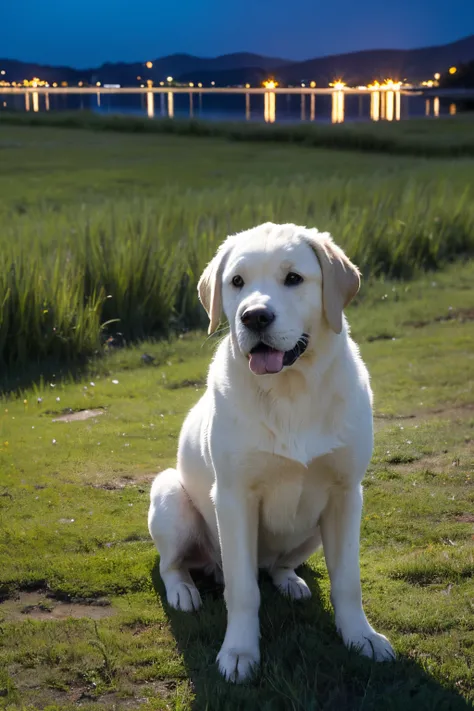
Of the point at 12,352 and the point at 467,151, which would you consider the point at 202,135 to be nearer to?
the point at 467,151

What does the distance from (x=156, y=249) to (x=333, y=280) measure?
8775mm

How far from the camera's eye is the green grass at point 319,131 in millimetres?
36094

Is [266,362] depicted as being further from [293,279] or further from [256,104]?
[256,104]

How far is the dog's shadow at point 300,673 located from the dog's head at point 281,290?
1.31 metres

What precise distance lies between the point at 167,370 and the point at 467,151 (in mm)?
27569

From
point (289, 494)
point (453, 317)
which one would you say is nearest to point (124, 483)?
point (289, 494)

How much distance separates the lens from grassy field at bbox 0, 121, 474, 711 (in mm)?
4078

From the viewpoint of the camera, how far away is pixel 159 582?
5.02 m

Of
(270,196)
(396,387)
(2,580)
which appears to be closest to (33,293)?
(396,387)

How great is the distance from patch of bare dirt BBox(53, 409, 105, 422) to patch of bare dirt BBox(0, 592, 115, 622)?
3616mm

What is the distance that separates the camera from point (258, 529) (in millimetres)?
4348

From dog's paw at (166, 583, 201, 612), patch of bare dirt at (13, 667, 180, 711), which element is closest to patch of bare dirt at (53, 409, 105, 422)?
dog's paw at (166, 583, 201, 612)

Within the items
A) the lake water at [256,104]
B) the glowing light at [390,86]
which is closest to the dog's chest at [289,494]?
the lake water at [256,104]

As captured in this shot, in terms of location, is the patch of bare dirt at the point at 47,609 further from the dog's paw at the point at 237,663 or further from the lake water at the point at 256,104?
the lake water at the point at 256,104
